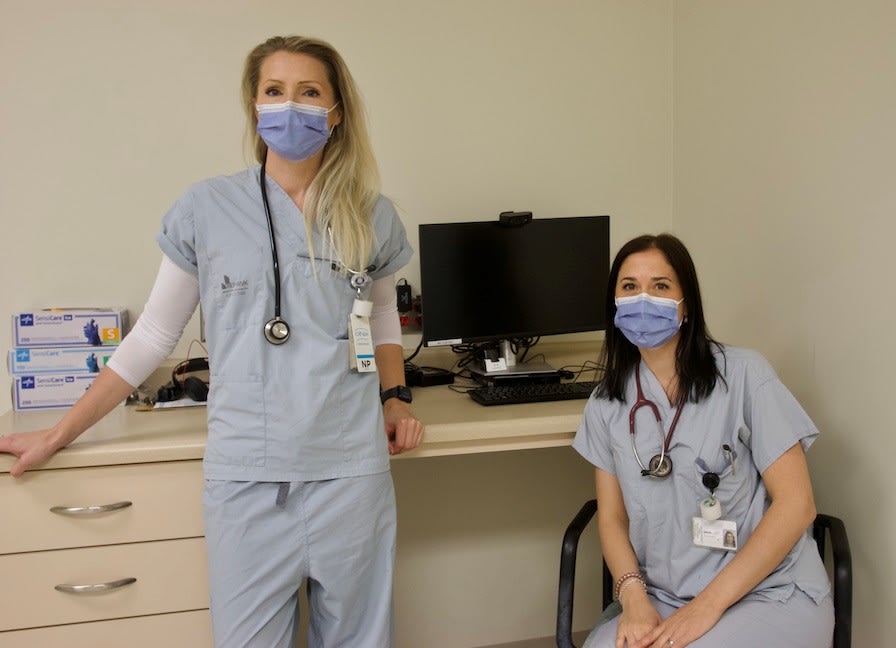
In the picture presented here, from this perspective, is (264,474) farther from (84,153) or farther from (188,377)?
(84,153)

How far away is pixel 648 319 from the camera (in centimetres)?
146

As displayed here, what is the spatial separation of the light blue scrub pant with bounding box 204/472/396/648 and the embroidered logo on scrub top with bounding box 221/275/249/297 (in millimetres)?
327

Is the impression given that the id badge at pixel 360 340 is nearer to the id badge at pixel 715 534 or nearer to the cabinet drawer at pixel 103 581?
the cabinet drawer at pixel 103 581

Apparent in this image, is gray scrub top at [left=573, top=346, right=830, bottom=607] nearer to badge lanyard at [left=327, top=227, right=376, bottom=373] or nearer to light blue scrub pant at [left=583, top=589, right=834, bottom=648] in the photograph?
light blue scrub pant at [left=583, top=589, right=834, bottom=648]

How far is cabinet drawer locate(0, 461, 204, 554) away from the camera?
4.86 feet

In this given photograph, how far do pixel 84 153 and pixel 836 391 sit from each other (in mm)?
1968

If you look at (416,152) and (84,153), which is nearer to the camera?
(84,153)

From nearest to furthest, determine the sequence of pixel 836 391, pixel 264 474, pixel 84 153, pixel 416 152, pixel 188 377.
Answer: pixel 264 474 → pixel 836 391 → pixel 188 377 → pixel 84 153 → pixel 416 152

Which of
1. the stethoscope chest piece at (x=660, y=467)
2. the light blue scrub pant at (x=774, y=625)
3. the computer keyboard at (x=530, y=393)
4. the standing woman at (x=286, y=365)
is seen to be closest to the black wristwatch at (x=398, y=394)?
the standing woman at (x=286, y=365)

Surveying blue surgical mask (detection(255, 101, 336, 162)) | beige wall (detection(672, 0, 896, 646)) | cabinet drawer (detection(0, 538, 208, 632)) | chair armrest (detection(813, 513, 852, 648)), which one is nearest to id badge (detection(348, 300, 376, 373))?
blue surgical mask (detection(255, 101, 336, 162))

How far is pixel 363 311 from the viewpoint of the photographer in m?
1.38

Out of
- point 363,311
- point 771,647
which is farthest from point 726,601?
point 363,311

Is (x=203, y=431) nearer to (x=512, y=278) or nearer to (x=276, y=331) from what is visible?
(x=276, y=331)

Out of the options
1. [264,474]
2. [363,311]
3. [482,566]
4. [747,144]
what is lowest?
[482,566]
